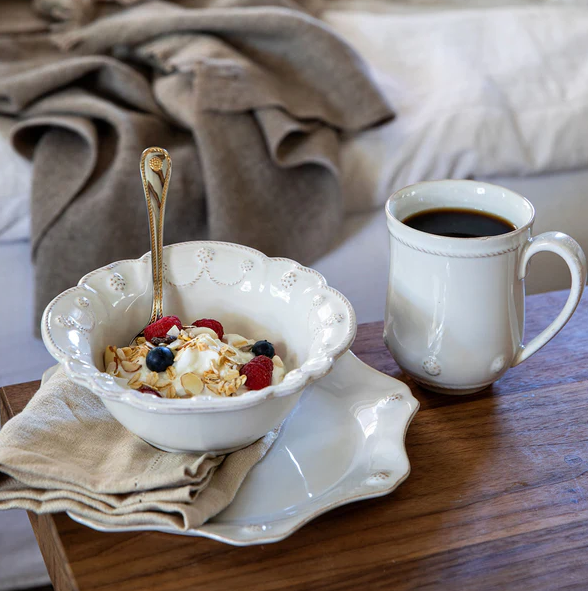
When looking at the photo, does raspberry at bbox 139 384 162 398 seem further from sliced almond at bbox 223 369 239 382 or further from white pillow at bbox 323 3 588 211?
white pillow at bbox 323 3 588 211

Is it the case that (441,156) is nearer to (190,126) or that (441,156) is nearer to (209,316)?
(190,126)

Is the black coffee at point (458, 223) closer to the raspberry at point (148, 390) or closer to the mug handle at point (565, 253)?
the mug handle at point (565, 253)

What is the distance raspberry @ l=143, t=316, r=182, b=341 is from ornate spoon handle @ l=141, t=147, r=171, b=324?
3cm

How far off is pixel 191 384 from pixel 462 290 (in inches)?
7.8

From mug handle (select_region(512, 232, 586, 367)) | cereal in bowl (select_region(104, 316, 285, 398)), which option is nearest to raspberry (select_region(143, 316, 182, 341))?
cereal in bowl (select_region(104, 316, 285, 398))

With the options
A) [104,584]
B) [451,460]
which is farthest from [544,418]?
[104,584]

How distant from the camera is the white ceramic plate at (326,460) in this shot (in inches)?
17.4

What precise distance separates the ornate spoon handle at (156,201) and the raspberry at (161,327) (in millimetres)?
27

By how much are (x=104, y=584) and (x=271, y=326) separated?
0.22 metres

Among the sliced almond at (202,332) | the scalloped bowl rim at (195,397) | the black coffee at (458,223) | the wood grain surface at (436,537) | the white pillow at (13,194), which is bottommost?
the white pillow at (13,194)

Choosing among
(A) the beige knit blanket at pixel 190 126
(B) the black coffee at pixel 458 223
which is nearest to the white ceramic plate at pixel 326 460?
(B) the black coffee at pixel 458 223

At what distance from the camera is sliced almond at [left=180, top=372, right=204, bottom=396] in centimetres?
47

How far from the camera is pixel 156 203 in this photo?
0.57 meters

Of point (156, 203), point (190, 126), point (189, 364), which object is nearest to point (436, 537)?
point (189, 364)
